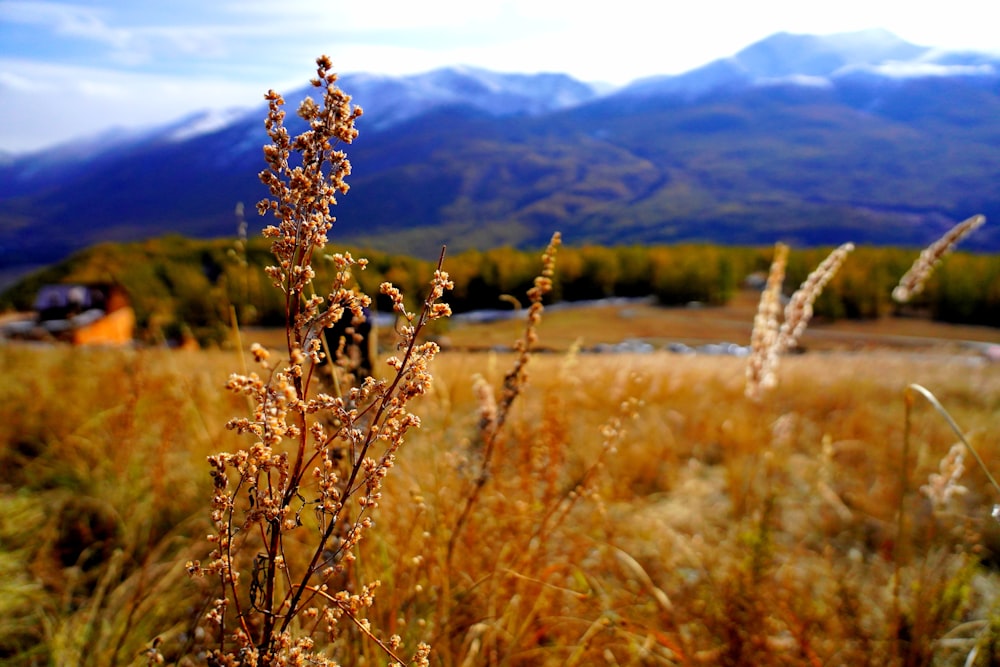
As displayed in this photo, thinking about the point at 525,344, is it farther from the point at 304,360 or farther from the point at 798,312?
the point at 798,312

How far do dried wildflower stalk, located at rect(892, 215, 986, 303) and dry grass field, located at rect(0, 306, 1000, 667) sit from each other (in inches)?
29.8

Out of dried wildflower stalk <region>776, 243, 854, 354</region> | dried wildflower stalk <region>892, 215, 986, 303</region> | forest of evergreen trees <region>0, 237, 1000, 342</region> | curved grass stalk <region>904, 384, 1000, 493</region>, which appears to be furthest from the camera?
forest of evergreen trees <region>0, 237, 1000, 342</region>

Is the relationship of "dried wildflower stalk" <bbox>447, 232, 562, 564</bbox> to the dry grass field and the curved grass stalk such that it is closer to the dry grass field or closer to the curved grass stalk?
the dry grass field

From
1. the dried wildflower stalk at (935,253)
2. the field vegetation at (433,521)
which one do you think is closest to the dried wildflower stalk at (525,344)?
the field vegetation at (433,521)

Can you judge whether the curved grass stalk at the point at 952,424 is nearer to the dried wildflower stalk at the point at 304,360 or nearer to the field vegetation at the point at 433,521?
the field vegetation at the point at 433,521

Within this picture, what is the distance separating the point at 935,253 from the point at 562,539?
6.72 ft

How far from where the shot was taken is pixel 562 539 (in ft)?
9.79

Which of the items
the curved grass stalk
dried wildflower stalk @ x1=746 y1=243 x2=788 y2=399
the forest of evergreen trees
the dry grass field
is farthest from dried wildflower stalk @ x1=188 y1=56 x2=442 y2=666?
the forest of evergreen trees

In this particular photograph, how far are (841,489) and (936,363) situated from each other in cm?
747

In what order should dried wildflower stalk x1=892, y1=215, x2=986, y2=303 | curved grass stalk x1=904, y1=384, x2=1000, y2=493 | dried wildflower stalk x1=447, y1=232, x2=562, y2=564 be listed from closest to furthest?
1. curved grass stalk x1=904, y1=384, x2=1000, y2=493
2. dried wildflower stalk x1=447, y1=232, x2=562, y2=564
3. dried wildflower stalk x1=892, y1=215, x2=986, y2=303

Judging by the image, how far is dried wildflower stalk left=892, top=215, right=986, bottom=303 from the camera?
200 centimetres

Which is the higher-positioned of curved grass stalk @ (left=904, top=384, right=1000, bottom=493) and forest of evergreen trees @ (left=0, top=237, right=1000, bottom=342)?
curved grass stalk @ (left=904, top=384, right=1000, bottom=493)

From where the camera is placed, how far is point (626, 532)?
124 inches

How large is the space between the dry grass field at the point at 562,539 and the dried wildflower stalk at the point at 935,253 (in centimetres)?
76
